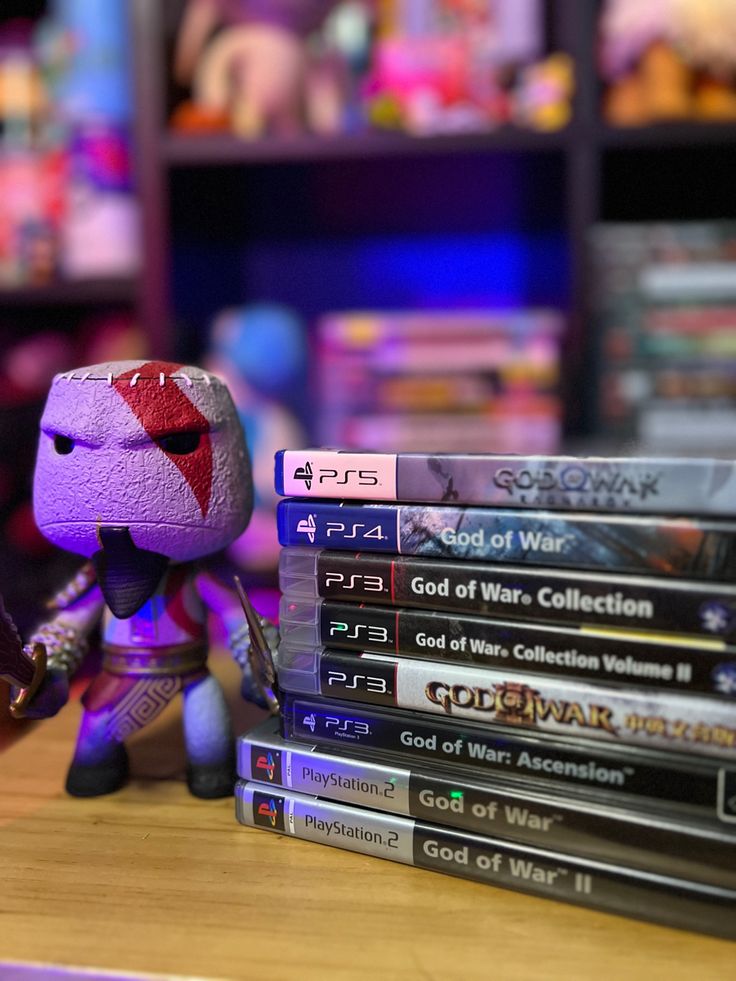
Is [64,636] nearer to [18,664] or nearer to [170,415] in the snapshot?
[18,664]

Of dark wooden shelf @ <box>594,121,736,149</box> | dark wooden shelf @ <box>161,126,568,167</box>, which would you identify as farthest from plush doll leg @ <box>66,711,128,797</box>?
dark wooden shelf @ <box>594,121,736,149</box>

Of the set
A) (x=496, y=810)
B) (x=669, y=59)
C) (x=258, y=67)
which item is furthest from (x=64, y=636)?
(x=669, y=59)

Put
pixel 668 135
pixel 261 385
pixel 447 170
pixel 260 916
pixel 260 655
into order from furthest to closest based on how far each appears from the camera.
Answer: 1. pixel 261 385
2. pixel 447 170
3. pixel 668 135
4. pixel 260 655
5. pixel 260 916

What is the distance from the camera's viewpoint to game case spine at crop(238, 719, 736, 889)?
0.40 meters

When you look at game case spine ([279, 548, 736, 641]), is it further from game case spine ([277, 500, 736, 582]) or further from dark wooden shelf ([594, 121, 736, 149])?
dark wooden shelf ([594, 121, 736, 149])

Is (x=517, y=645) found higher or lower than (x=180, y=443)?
Result: lower

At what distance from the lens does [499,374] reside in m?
1.16

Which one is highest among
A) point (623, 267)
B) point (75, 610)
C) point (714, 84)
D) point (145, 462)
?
point (714, 84)

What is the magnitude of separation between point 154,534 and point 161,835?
18 cm

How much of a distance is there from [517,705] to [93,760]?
0.30 meters

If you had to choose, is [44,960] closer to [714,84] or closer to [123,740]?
[123,740]

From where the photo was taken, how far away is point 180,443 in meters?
0.53

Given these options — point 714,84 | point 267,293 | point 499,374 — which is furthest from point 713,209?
point 267,293

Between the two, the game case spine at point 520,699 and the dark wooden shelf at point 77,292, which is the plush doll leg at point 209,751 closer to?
the game case spine at point 520,699
